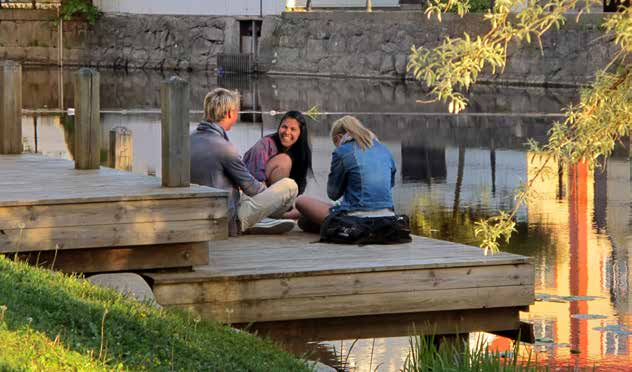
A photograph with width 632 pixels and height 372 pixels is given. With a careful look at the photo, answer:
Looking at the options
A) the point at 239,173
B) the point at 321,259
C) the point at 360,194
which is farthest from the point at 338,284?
the point at 239,173

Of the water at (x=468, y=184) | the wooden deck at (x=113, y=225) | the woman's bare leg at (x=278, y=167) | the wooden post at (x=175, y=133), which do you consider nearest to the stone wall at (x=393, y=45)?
the water at (x=468, y=184)

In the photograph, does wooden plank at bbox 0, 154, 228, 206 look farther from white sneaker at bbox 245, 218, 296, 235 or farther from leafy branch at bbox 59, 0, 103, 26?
leafy branch at bbox 59, 0, 103, 26

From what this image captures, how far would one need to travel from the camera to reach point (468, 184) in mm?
21203

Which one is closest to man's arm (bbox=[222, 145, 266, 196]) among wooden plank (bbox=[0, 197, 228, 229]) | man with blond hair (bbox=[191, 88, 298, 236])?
man with blond hair (bbox=[191, 88, 298, 236])

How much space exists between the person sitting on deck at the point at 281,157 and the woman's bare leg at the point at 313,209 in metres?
0.55

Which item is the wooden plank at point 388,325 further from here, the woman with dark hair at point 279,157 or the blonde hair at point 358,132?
the woman with dark hair at point 279,157

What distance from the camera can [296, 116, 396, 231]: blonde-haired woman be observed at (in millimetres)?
10664

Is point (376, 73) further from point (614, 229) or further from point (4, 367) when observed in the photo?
point (4, 367)

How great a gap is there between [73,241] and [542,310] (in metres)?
3.92

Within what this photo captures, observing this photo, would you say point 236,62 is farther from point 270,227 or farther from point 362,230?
point 362,230

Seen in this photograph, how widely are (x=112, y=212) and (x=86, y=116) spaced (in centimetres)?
218

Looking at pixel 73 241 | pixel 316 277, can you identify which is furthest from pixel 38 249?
pixel 316 277

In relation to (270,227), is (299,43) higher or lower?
higher

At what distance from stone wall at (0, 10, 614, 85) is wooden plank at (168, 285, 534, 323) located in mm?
32294
